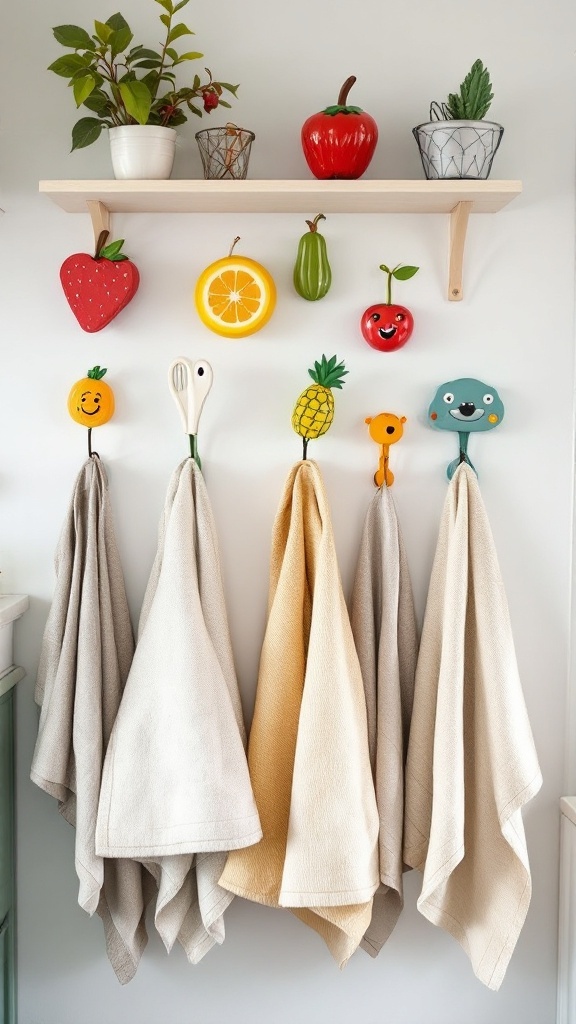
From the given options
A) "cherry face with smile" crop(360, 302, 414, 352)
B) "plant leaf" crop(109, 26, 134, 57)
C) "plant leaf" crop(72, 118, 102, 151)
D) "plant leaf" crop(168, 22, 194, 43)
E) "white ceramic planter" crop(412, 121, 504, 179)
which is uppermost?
"plant leaf" crop(168, 22, 194, 43)

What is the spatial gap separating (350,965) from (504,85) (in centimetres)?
151

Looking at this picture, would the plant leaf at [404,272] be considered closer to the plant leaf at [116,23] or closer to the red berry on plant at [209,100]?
the red berry on plant at [209,100]

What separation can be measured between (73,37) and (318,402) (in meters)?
0.64

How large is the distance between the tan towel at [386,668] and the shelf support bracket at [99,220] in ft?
2.00

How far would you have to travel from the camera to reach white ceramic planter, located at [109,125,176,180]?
128cm

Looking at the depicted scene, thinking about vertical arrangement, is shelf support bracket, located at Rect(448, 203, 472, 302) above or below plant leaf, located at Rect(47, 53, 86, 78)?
below

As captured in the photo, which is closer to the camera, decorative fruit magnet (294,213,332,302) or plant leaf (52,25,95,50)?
plant leaf (52,25,95,50)

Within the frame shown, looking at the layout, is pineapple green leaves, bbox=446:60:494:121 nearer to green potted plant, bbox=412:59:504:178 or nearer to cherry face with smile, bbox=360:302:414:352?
green potted plant, bbox=412:59:504:178

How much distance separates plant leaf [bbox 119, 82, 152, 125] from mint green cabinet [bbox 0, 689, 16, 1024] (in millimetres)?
920

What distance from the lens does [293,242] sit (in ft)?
4.62

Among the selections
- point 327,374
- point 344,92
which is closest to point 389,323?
point 327,374

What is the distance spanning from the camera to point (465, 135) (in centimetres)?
126

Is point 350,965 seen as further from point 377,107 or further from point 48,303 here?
point 377,107

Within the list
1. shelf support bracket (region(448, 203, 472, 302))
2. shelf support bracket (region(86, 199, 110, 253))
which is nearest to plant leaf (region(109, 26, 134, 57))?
shelf support bracket (region(86, 199, 110, 253))
